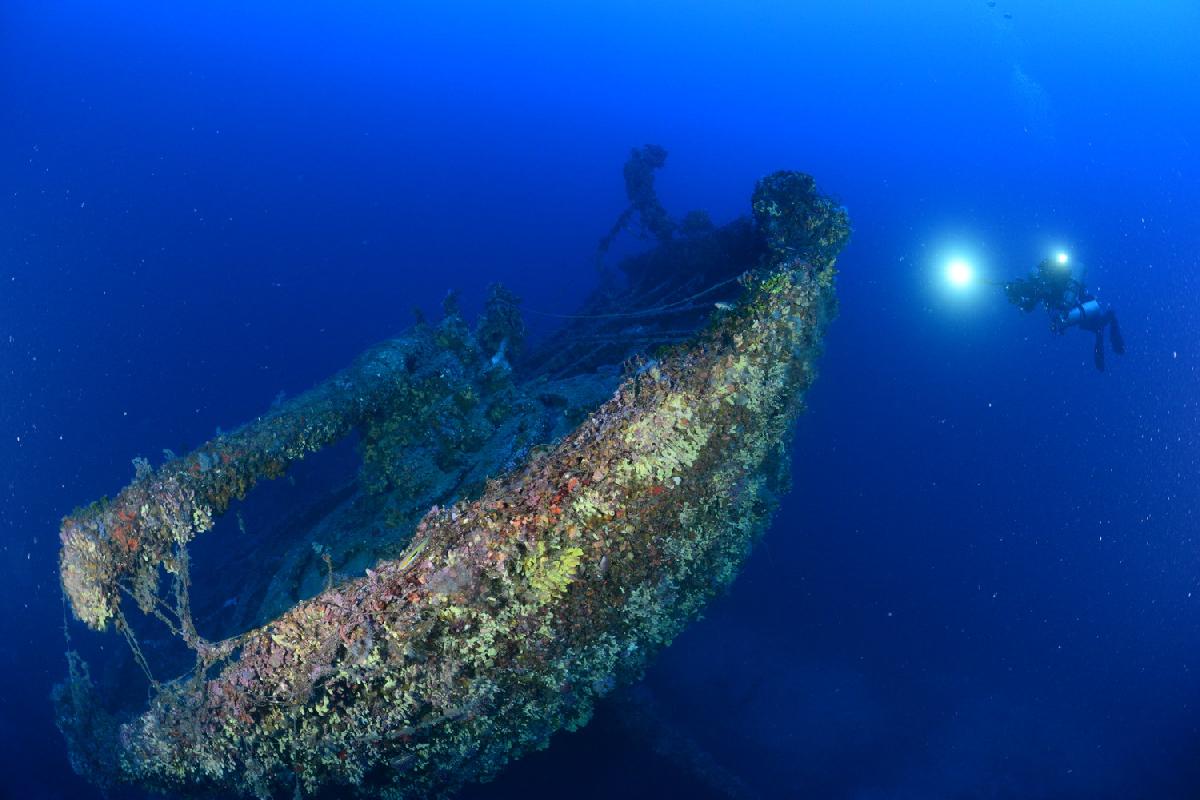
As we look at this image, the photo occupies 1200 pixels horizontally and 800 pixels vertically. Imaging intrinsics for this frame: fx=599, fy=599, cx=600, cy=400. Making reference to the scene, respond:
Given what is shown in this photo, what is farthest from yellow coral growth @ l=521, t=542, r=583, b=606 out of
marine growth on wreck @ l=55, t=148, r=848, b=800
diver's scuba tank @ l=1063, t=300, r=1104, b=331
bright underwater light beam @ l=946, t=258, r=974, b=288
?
bright underwater light beam @ l=946, t=258, r=974, b=288

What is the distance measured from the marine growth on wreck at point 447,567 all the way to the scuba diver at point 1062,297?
11243 mm

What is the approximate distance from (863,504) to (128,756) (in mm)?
20800

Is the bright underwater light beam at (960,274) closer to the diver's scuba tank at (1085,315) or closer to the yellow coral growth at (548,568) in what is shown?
the diver's scuba tank at (1085,315)

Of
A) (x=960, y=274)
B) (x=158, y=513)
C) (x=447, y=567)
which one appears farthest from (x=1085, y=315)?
(x=158, y=513)

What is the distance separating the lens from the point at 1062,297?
14.1 metres

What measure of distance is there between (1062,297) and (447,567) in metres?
16.4

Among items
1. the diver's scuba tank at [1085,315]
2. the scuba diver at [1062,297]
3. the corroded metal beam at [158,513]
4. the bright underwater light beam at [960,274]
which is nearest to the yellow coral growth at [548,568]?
the corroded metal beam at [158,513]

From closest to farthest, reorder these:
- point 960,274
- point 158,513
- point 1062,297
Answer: point 158,513
point 1062,297
point 960,274

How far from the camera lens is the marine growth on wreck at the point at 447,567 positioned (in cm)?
315

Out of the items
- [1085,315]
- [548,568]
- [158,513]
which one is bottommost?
[158,513]

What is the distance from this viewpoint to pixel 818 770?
1346 cm

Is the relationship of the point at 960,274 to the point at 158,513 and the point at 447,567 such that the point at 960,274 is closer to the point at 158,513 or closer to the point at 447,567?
the point at 447,567

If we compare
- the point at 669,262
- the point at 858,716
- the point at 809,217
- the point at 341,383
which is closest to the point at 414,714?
the point at 341,383

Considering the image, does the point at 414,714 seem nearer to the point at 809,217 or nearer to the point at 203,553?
the point at 809,217
